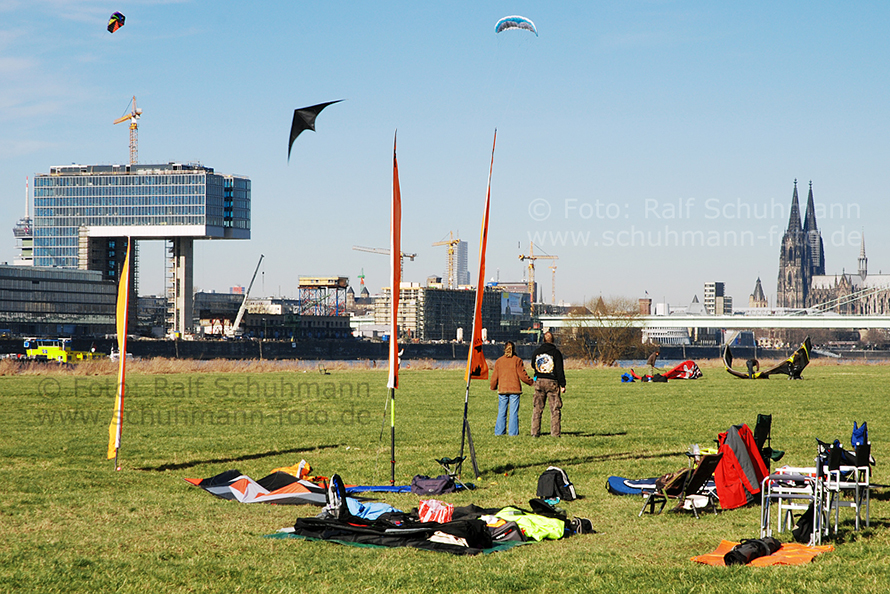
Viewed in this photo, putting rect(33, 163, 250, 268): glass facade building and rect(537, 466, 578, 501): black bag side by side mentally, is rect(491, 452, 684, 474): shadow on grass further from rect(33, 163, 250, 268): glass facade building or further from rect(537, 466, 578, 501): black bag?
rect(33, 163, 250, 268): glass facade building

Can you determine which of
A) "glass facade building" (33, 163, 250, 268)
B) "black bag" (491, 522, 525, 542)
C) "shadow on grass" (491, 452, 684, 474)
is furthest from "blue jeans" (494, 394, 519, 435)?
"glass facade building" (33, 163, 250, 268)

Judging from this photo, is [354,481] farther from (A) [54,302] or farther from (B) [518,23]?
(A) [54,302]

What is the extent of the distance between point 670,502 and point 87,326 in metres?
144

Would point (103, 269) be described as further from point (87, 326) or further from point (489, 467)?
point (489, 467)

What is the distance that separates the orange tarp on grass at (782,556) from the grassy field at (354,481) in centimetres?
13

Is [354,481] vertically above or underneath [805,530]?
underneath

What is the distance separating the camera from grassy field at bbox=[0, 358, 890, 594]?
6.78 m

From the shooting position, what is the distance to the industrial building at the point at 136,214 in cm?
14575

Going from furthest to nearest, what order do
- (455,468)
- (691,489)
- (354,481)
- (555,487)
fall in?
(455,468), (354,481), (555,487), (691,489)

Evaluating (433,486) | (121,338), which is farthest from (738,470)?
(121,338)

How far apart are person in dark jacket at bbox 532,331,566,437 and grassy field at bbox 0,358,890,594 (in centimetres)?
38

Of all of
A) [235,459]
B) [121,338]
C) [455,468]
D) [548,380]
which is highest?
[121,338]

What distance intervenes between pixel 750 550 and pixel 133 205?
152m

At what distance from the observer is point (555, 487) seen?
1038 centimetres
